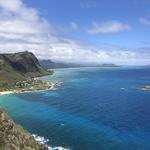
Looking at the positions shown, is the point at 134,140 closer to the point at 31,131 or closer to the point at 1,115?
the point at 31,131

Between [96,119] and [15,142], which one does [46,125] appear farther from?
[15,142]

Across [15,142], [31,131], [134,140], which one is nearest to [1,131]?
[15,142]

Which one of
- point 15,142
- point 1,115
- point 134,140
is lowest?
point 134,140

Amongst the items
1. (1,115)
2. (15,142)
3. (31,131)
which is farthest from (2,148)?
(31,131)

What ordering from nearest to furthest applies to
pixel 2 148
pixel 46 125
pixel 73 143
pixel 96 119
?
pixel 2 148 < pixel 73 143 < pixel 46 125 < pixel 96 119

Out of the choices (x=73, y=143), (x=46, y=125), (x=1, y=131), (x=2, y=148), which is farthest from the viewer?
(x=46, y=125)

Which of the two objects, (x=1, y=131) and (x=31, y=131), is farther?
(x=31, y=131)

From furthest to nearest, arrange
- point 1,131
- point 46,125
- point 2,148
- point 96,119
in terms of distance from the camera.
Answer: point 96,119, point 46,125, point 1,131, point 2,148

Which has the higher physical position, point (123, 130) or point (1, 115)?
point (1, 115)

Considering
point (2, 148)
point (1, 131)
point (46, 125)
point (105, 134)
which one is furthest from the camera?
point (46, 125)
